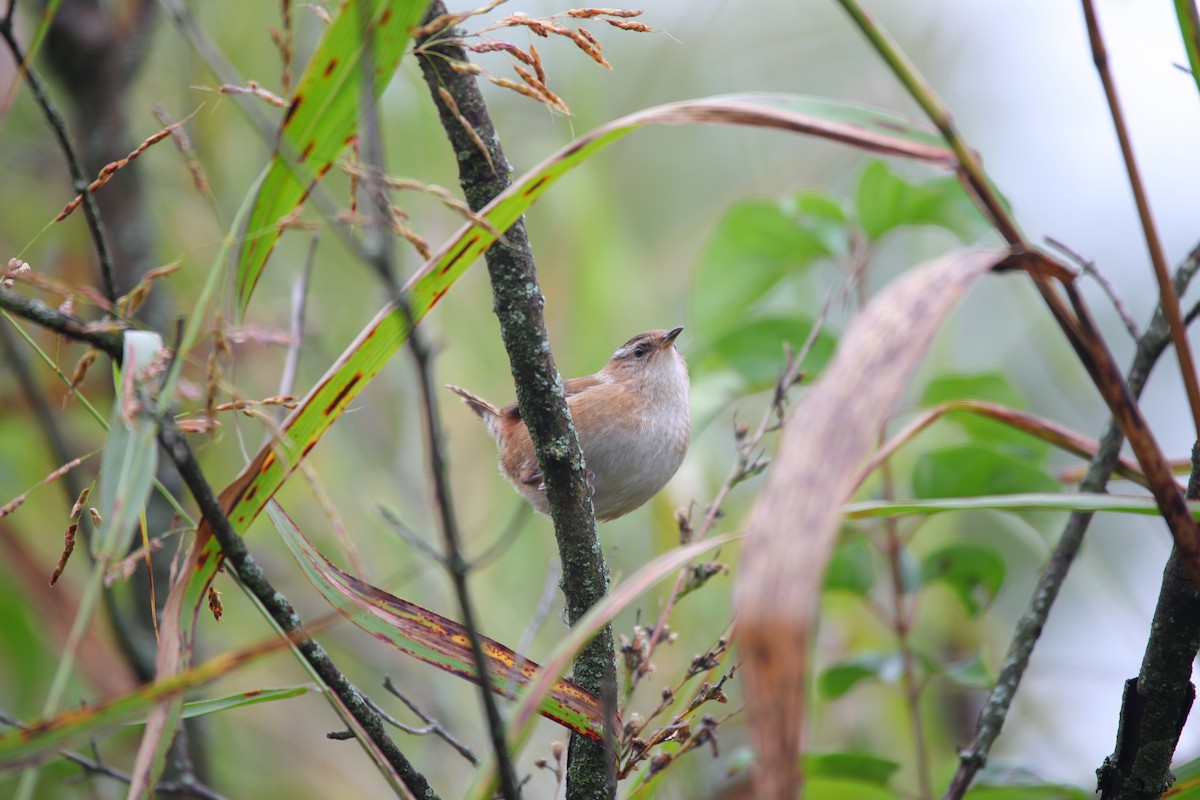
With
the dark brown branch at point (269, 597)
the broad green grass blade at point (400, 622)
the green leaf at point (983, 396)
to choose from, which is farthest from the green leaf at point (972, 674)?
the dark brown branch at point (269, 597)

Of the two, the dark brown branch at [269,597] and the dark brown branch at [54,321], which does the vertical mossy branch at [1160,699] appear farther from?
the dark brown branch at [54,321]

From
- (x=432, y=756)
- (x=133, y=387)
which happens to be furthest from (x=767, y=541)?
(x=432, y=756)

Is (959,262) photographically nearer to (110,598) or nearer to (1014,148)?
(110,598)

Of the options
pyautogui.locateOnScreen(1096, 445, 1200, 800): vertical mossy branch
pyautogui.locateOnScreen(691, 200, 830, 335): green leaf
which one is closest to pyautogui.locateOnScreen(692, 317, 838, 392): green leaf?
pyautogui.locateOnScreen(691, 200, 830, 335): green leaf

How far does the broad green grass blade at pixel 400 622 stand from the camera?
1572mm

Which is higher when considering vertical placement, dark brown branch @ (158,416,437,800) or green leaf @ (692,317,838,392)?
green leaf @ (692,317,838,392)

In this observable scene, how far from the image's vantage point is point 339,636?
14.9 feet

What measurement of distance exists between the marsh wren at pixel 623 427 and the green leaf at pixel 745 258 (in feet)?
1.40

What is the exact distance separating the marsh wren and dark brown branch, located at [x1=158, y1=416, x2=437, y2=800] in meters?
1.77

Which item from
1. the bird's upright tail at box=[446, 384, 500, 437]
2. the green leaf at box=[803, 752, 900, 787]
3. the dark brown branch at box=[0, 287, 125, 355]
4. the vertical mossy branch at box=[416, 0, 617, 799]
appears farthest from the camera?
the bird's upright tail at box=[446, 384, 500, 437]

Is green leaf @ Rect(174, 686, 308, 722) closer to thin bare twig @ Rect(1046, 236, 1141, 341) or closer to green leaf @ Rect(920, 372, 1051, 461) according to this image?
thin bare twig @ Rect(1046, 236, 1141, 341)

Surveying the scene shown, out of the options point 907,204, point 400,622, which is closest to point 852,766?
point 400,622

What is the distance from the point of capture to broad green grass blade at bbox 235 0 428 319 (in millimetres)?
1311

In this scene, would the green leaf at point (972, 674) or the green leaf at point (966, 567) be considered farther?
the green leaf at point (966, 567)
